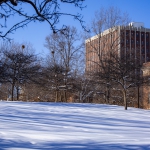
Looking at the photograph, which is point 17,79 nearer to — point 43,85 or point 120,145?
point 43,85

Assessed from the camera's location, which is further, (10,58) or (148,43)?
(148,43)

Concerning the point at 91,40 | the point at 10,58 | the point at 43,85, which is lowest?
the point at 43,85

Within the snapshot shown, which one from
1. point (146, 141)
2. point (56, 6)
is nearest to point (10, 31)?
point (56, 6)

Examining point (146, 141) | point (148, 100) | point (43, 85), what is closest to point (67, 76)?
point (43, 85)

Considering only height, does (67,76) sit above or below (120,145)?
above

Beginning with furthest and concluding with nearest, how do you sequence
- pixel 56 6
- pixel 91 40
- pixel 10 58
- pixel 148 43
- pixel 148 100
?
pixel 148 43 → pixel 91 40 → pixel 148 100 → pixel 10 58 → pixel 56 6

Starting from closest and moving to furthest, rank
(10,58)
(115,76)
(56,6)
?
(56,6) < (115,76) < (10,58)

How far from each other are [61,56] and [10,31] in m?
27.9

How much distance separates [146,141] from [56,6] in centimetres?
379

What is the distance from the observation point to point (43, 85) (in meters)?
27.0

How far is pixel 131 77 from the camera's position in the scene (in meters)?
16.0

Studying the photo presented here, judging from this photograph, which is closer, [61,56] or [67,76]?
[67,76]

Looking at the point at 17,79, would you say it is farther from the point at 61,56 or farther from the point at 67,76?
the point at 61,56

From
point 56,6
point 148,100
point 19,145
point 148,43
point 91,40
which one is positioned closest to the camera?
point 56,6
